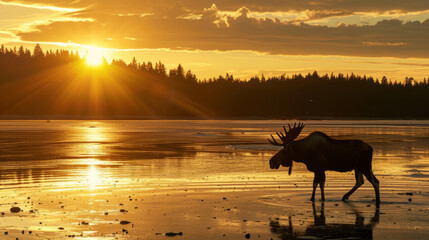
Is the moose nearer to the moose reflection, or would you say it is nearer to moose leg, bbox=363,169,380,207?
moose leg, bbox=363,169,380,207

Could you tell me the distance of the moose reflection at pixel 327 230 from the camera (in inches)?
537

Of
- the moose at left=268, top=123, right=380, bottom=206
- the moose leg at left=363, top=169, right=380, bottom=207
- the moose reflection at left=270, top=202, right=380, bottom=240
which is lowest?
the moose reflection at left=270, top=202, right=380, bottom=240

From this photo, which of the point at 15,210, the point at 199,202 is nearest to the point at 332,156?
the point at 199,202

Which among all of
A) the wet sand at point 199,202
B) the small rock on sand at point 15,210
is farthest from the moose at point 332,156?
the small rock on sand at point 15,210

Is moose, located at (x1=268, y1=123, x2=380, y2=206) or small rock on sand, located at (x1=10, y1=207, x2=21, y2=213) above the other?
moose, located at (x1=268, y1=123, x2=380, y2=206)

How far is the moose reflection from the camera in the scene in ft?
44.8

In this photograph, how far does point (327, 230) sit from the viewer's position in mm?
14242

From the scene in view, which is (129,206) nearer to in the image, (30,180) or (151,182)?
(151,182)

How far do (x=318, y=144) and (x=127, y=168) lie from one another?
11268mm

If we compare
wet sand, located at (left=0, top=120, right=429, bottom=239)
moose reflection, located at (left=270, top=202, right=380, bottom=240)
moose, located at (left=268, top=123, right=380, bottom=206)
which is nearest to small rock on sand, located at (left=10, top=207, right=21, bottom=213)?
wet sand, located at (left=0, top=120, right=429, bottom=239)

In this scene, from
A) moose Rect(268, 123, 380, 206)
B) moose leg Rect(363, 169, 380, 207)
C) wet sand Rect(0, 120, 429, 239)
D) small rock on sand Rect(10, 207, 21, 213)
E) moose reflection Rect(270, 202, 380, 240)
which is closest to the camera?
moose reflection Rect(270, 202, 380, 240)

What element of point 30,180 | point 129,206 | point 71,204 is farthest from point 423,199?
point 30,180

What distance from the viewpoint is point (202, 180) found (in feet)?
77.4

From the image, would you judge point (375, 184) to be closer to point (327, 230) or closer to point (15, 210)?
point (327, 230)
